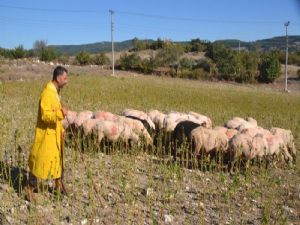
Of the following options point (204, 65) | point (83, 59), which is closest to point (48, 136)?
point (204, 65)

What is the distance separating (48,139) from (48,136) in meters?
0.04

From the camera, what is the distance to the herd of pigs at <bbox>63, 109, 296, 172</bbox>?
379 inches

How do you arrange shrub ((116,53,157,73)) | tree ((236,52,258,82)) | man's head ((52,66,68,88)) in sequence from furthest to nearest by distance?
shrub ((116,53,157,73)), tree ((236,52,258,82)), man's head ((52,66,68,88))

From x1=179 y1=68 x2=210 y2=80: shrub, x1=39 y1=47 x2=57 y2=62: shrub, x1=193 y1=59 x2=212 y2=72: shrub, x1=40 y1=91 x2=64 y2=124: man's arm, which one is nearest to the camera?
x1=40 y1=91 x2=64 y2=124: man's arm

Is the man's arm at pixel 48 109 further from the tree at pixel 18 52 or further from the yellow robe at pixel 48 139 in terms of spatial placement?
the tree at pixel 18 52

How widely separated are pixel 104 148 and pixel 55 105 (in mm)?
3690

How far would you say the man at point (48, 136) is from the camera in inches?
255

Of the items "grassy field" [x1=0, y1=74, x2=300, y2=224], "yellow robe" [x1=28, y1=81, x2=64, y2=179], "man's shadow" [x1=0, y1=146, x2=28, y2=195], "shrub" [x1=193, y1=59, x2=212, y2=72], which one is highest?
"shrub" [x1=193, y1=59, x2=212, y2=72]

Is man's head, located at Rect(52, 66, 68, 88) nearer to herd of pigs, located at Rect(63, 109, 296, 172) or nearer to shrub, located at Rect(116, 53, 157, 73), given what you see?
herd of pigs, located at Rect(63, 109, 296, 172)

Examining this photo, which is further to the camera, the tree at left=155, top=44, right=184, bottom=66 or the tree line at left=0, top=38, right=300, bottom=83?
the tree at left=155, top=44, right=184, bottom=66

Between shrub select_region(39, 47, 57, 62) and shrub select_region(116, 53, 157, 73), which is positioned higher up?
shrub select_region(39, 47, 57, 62)

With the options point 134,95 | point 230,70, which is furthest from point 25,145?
point 230,70

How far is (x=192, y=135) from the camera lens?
9891 millimetres

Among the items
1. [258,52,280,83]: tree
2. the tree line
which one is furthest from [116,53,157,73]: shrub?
[258,52,280,83]: tree
